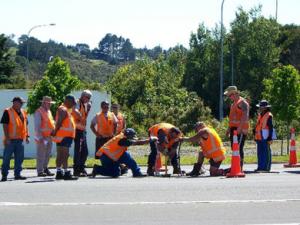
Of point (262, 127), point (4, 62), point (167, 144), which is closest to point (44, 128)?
point (167, 144)

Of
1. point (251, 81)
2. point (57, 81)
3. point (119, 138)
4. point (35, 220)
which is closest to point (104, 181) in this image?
point (119, 138)

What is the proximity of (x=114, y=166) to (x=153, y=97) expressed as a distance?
43343 mm

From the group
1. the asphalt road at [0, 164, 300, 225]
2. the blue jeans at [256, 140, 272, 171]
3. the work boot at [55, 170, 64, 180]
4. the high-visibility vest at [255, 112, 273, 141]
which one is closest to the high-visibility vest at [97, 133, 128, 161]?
the asphalt road at [0, 164, 300, 225]

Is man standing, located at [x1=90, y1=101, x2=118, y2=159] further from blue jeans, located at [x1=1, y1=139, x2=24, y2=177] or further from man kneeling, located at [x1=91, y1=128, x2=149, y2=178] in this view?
blue jeans, located at [x1=1, y1=139, x2=24, y2=177]

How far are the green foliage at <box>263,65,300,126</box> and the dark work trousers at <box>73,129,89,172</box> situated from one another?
1158cm

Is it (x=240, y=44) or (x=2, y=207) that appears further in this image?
(x=240, y=44)

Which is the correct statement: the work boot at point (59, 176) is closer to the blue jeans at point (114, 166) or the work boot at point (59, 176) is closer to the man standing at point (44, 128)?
the blue jeans at point (114, 166)

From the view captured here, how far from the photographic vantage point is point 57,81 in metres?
32.8

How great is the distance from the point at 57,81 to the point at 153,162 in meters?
16.4

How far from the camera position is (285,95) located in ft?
90.0

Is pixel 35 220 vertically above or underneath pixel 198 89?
underneath

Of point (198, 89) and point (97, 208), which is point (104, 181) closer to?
point (97, 208)

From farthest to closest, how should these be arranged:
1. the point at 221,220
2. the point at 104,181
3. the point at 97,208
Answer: the point at 104,181 → the point at 97,208 → the point at 221,220

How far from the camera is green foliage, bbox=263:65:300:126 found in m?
27.3
